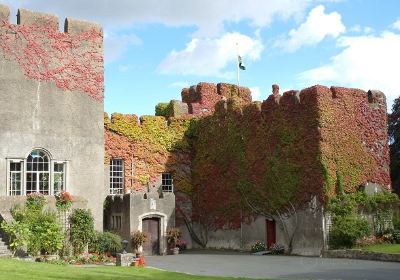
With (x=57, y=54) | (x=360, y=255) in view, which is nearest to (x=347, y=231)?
(x=360, y=255)

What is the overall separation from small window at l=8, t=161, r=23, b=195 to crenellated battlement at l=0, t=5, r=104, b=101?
4.13m

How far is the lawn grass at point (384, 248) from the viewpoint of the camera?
876 inches

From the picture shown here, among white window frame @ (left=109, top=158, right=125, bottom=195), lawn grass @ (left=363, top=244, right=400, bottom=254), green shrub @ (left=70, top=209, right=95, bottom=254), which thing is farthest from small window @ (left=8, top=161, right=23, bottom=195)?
lawn grass @ (left=363, top=244, right=400, bottom=254)

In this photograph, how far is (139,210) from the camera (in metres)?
29.0

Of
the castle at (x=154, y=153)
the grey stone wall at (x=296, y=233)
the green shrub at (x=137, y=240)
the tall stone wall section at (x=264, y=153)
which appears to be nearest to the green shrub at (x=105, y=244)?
the castle at (x=154, y=153)

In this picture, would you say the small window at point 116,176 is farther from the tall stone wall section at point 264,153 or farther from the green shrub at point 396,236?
the green shrub at point 396,236

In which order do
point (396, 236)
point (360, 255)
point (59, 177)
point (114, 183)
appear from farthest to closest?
point (114, 183) → point (59, 177) → point (396, 236) → point (360, 255)

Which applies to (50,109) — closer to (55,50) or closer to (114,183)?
(55,50)

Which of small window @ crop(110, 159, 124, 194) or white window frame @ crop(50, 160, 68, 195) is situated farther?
small window @ crop(110, 159, 124, 194)

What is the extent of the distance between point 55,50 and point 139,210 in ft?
30.3

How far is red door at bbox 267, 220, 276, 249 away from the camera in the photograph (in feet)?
92.0

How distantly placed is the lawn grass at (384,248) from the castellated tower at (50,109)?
1273 cm

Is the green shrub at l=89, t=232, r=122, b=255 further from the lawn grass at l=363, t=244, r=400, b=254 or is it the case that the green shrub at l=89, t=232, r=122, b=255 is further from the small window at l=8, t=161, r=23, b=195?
the lawn grass at l=363, t=244, r=400, b=254

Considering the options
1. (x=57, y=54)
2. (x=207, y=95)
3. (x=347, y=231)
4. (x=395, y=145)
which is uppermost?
(x=57, y=54)
